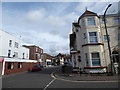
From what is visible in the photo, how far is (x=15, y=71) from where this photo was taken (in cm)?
2480

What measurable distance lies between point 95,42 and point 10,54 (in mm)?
19132

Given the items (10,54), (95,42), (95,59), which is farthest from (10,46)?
(95,59)

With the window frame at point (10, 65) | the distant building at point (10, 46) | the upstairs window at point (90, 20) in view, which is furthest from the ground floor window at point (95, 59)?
the distant building at point (10, 46)

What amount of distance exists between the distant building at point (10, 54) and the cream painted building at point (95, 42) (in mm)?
13721

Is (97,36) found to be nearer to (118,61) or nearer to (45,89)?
(118,61)

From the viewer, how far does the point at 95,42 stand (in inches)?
661

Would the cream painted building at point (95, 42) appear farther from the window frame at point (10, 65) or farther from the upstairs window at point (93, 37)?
the window frame at point (10, 65)

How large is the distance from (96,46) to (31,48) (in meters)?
31.4

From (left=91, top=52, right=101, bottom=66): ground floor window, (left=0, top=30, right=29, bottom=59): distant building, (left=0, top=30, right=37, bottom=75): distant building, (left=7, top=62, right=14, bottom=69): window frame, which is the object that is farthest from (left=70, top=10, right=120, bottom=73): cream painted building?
(left=0, top=30, right=29, bottom=59): distant building

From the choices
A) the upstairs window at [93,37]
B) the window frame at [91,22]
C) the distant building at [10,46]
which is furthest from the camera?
the distant building at [10,46]

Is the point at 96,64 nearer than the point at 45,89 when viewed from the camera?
No

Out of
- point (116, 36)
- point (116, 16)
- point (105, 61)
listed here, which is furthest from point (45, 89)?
point (116, 16)

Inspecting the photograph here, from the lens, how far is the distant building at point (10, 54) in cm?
2154

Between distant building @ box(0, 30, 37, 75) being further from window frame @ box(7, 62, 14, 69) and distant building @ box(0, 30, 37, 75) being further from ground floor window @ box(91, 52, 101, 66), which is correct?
ground floor window @ box(91, 52, 101, 66)
